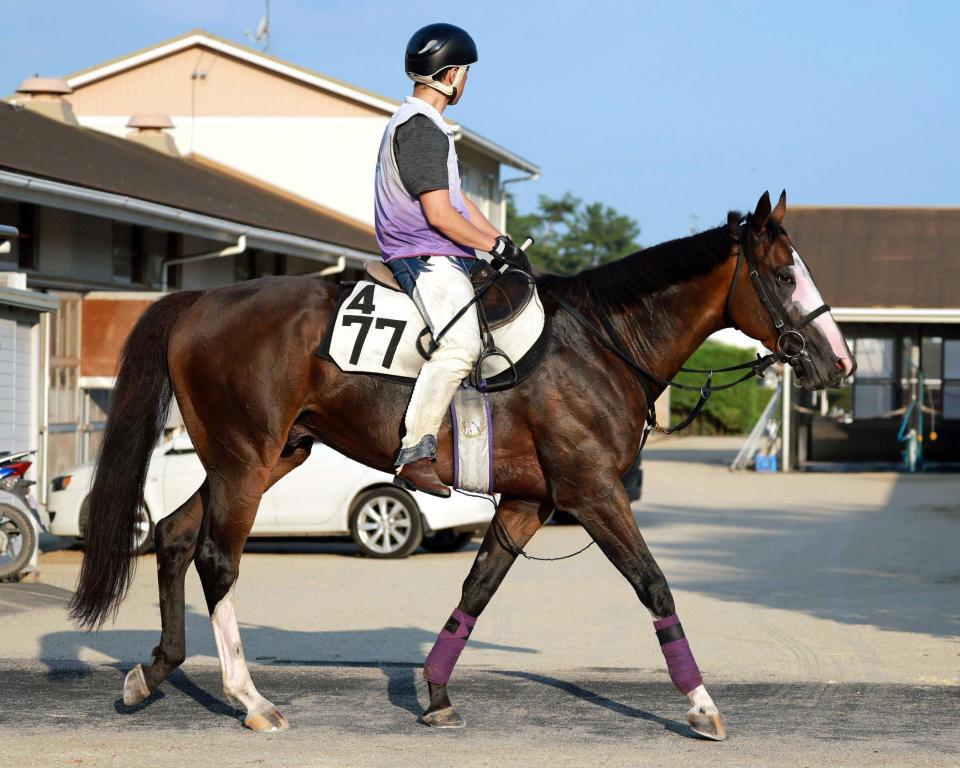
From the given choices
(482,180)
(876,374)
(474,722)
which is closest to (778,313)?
(474,722)

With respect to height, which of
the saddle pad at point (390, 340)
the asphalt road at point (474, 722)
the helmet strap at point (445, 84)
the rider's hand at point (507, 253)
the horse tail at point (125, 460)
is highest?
the helmet strap at point (445, 84)

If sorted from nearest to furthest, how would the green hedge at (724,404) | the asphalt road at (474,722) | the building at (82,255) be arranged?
1. the asphalt road at (474,722)
2. the building at (82,255)
3. the green hedge at (724,404)

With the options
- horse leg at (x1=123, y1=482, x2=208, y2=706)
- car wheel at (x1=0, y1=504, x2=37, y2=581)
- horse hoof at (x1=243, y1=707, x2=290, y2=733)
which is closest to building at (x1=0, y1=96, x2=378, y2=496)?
car wheel at (x1=0, y1=504, x2=37, y2=581)

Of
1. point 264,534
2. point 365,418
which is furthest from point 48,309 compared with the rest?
point 365,418

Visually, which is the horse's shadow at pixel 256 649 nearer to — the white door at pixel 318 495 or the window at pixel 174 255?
the white door at pixel 318 495

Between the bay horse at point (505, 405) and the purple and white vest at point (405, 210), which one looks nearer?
the bay horse at point (505, 405)

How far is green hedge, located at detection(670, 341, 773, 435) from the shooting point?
5028 centimetres

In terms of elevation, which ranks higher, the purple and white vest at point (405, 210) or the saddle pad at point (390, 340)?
the purple and white vest at point (405, 210)

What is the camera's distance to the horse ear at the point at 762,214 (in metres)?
6.62

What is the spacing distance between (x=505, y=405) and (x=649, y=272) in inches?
37.5

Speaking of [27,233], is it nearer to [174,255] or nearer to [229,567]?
[174,255]

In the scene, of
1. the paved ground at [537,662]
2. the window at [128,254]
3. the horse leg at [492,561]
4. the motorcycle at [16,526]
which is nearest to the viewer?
the paved ground at [537,662]

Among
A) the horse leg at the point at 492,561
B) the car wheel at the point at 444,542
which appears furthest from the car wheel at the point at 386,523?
the horse leg at the point at 492,561

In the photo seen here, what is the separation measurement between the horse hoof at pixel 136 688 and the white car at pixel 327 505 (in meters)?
8.85
